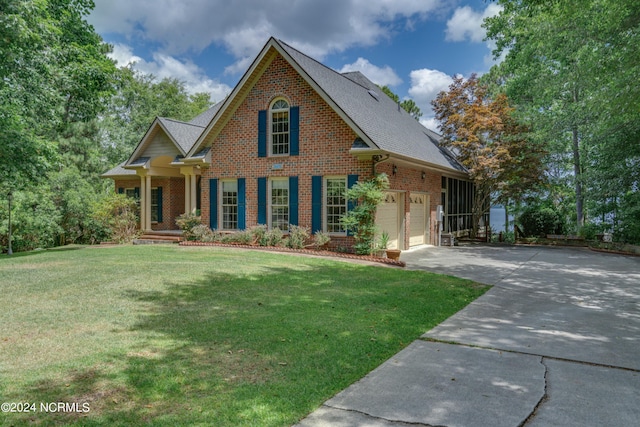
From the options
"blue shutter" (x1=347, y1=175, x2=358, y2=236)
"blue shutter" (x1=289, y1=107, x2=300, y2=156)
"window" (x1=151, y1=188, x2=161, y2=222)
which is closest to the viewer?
"blue shutter" (x1=347, y1=175, x2=358, y2=236)

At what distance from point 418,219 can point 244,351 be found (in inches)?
555

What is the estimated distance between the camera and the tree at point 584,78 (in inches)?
428

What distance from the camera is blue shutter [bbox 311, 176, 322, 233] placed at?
14.6m

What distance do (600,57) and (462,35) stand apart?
10118mm

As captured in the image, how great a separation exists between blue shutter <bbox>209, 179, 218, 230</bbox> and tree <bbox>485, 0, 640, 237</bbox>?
12.6 meters

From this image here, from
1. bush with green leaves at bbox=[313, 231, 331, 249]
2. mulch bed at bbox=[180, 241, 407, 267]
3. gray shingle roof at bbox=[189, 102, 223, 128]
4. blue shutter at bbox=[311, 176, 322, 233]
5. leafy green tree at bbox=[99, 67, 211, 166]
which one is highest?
leafy green tree at bbox=[99, 67, 211, 166]

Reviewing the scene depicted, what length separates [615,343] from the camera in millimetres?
5254

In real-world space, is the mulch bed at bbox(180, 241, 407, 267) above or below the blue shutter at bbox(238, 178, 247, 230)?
below

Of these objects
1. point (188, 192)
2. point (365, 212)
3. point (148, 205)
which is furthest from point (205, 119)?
point (365, 212)

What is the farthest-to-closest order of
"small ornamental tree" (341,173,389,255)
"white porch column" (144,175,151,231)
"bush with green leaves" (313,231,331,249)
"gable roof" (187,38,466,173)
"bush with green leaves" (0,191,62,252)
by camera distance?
"bush with green leaves" (0,191,62,252)
"white porch column" (144,175,151,231)
"bush with green leaves" (313,231,331,249)
"gable roof" (187,38,466,173)
"small ornamental tree" (341,173,389,255)

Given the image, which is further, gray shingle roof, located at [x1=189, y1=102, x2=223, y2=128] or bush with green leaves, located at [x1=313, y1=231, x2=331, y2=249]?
gray shingle roof, located at [x1=189, y1=102, x2=223, y2=128]

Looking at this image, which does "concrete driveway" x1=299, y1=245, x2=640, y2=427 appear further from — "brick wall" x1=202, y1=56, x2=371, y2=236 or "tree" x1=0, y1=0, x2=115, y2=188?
"tree" x1=0, y1=0, x2=115, y2=188

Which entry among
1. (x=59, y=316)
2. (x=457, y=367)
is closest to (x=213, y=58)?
(x=59, y=316)

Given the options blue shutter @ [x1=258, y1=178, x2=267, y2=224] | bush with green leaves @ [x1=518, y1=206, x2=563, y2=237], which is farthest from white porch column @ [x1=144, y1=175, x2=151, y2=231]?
bush with green leaves @ [x1=518, y1=206, x2=563, y2=237]
